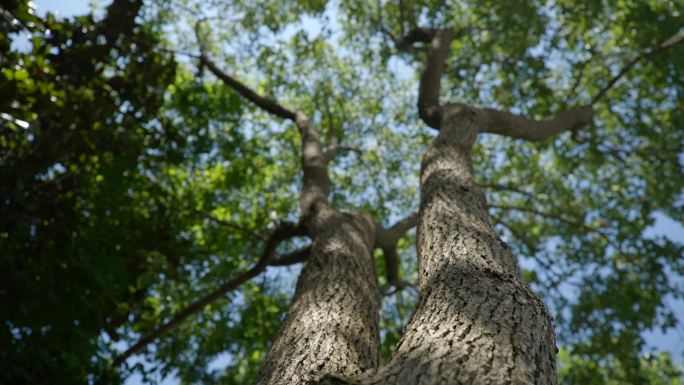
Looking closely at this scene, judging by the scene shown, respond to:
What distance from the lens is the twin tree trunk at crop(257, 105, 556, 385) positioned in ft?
6.04

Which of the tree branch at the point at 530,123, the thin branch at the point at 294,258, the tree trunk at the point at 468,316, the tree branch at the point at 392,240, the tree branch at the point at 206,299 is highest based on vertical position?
the tree branch at the point at 530,123

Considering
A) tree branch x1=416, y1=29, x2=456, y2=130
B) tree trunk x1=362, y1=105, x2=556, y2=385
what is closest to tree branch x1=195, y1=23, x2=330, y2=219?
tree branch x1=416, y1=29, x2=456, y2=130

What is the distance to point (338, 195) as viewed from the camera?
10.8 meters

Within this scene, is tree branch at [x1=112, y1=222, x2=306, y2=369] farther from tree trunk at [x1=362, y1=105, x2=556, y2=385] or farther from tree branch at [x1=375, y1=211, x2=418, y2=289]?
tree trunk at [x1=362, y1=105, x2=556, y2=385]

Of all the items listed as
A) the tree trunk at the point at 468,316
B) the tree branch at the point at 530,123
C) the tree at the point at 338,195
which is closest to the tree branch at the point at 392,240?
the tree at the point at 338,195

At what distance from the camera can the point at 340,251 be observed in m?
4.09

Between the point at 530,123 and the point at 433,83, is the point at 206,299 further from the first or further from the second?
the point at 530,123

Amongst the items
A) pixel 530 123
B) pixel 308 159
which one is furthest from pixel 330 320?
pixel 530 123

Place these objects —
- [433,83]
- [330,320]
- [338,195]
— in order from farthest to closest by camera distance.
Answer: [338,195] → [433,83] → [330,320]

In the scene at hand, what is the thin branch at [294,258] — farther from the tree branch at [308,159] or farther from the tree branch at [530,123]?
the tree branch at [530,123]

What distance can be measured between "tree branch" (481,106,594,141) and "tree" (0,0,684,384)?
4cm

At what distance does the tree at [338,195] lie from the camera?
112 inches

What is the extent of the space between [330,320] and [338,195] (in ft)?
25.9

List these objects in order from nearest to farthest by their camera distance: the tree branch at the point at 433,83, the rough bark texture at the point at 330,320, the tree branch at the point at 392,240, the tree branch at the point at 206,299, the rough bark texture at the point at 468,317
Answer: the rough bark texture at the point at 468,317
the rough bark texture at the point at 330,320
the tree branch at the point at 206,299
the tree branch at the point at 392,240
the tree branch at the point at 433,83
